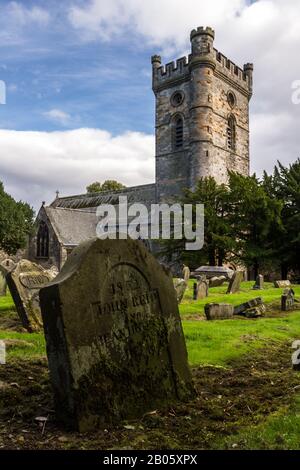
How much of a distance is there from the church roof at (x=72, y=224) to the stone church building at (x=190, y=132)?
0.30 feet

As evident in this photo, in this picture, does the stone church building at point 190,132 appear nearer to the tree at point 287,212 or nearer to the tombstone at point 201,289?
the tree at point 287,212

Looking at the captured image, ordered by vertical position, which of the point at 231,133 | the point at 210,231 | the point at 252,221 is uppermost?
the point at 231,133

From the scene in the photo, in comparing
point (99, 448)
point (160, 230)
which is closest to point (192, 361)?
point (99, 448)

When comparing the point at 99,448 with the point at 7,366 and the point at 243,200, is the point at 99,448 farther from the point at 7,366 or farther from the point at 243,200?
the point at 243,200

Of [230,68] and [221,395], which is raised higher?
[230,68]

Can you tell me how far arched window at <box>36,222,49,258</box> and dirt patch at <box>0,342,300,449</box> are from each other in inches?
1417

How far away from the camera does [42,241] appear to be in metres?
41.5

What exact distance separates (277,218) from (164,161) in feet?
46.6

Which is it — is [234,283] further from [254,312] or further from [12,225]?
[12,225]

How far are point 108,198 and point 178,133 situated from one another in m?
12.8

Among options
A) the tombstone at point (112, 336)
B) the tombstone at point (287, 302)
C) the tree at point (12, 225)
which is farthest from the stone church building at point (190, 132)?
the tombstone at point (112, 336)

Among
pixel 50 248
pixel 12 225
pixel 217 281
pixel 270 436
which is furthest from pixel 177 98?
pixel 270 436

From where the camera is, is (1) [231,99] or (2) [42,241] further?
(2) [42,241]

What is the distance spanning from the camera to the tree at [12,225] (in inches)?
1566
